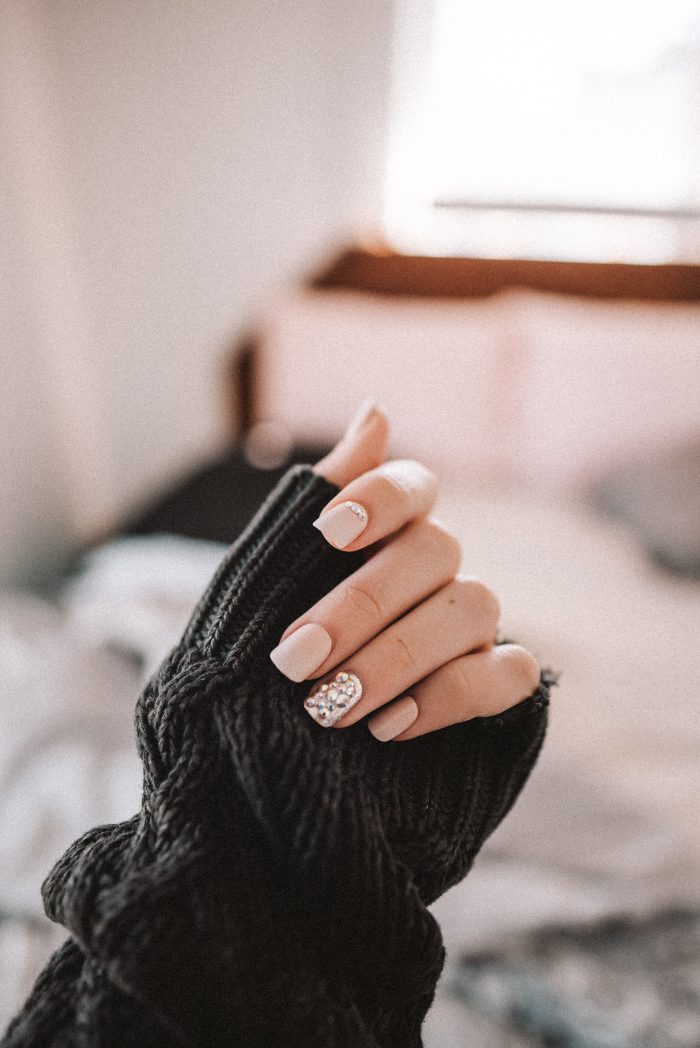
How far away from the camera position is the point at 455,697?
0.45m

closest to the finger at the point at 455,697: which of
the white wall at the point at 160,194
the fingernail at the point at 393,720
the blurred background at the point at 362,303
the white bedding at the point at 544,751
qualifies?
the fingernail at the point at 393,720

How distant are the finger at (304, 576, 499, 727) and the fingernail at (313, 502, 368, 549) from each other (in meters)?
0.07

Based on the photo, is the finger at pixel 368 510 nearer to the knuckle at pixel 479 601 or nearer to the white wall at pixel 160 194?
the knuckle at pixel 479 601

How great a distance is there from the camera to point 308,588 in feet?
1.51

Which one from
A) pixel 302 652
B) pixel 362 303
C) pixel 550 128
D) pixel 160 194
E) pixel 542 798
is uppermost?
pixel 550 128

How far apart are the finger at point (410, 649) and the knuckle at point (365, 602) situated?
0.05 feet

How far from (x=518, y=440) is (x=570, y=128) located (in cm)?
81

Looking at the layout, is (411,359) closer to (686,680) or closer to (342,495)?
(686,680)

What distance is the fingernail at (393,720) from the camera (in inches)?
17.0

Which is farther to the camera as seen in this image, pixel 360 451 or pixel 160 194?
pixel 160 194

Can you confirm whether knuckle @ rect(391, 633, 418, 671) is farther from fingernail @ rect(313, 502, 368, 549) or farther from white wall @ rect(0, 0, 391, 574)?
white wall @ rect(0, 0, 391, 574)

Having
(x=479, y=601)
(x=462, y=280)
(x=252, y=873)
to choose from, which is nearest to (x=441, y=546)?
(x=479, y=601)

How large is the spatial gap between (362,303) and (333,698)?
1642 millimetres

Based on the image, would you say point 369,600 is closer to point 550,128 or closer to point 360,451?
point 360,451
